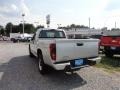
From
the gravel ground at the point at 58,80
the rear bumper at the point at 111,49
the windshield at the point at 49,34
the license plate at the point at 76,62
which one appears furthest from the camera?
the rear bumper at the point at 111,49

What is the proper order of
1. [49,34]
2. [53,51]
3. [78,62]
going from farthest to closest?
[49,34] < [78,62] < [53,51]

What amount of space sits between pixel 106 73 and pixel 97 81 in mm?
1424

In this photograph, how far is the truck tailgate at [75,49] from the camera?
6219 millimetres

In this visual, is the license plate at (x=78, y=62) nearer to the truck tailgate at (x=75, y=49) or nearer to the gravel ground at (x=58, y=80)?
the truck tailgate at (x=75, y=49)

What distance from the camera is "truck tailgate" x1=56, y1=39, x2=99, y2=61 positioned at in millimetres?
6219

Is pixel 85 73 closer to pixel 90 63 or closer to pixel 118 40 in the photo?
pixel 90 63

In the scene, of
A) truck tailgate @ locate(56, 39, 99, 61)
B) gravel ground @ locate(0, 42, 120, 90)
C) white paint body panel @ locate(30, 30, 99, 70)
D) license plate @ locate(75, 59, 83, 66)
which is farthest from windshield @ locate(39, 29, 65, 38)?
license plate @ locate(75, 59, 83, 66)

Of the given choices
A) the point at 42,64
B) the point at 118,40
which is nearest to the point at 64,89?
the point at 42,64

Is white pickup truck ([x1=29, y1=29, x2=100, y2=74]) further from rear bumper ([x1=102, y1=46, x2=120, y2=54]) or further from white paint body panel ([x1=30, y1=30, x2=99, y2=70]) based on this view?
rear bumper ([x1=102, y1=46, x2=120, y2=54])

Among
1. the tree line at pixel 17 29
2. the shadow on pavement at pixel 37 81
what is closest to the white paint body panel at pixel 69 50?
the shadow on pavement at pixel 37 81

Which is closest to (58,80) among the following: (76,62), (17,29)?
(76,62)

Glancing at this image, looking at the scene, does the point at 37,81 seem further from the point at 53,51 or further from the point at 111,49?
the point at 111,49

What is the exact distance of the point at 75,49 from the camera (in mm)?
6562

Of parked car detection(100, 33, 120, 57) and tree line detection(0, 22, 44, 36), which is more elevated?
tree line detection(0, 22, 44, 36)
